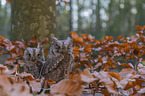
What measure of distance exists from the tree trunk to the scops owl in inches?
32.7

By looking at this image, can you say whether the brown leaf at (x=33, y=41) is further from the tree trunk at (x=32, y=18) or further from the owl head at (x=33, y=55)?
the owl head at (x=33, y=55)

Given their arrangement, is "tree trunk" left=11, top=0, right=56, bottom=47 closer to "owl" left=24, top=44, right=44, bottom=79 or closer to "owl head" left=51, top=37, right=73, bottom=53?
"owl" left=24, top=44, right=44, bottom=79

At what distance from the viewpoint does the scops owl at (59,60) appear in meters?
1.66

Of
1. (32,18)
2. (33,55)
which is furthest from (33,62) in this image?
(32,18)

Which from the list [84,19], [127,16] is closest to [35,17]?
[127,16]

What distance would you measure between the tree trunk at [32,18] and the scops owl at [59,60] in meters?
0.83

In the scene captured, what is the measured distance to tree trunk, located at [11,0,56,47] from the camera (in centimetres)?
239

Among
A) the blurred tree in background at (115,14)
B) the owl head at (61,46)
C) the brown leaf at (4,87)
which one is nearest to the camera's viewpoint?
the brown leaf at (4,87)

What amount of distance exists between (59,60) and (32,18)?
3.62 feet

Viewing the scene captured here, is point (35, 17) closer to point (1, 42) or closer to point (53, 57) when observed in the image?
point (1, 42)

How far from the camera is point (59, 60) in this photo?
5.44 ft

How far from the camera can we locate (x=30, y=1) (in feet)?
7.78

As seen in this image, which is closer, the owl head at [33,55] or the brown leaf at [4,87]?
the brown leaf at [4,87]

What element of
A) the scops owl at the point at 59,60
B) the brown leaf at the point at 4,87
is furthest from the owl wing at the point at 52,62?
the brown leaf at the point at 4,87
